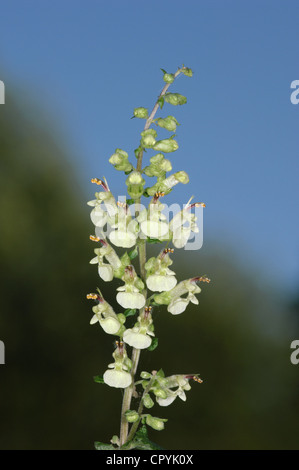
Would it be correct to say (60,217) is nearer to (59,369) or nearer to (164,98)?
(59,369)

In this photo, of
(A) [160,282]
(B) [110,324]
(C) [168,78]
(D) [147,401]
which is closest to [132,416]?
(D) [147,401]

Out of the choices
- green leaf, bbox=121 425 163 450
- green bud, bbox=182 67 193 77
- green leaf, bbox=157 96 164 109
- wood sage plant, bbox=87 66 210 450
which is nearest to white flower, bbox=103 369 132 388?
wood sage plant, bbox=87 66 210 450

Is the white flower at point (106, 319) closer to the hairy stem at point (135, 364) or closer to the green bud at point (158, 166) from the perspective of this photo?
the hairy stem at point (135, 364)

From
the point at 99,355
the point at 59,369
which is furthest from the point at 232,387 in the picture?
the point at 59,369

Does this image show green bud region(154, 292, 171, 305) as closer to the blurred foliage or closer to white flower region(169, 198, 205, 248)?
white flower region(169, 198, 205, 248)

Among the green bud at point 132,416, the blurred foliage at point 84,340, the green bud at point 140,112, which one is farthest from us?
the blurred foliage at point 84,340

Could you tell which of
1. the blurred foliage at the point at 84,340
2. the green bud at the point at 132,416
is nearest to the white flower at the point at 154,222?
the green bud at the point at 132,416

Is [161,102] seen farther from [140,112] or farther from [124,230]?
[124,230]
